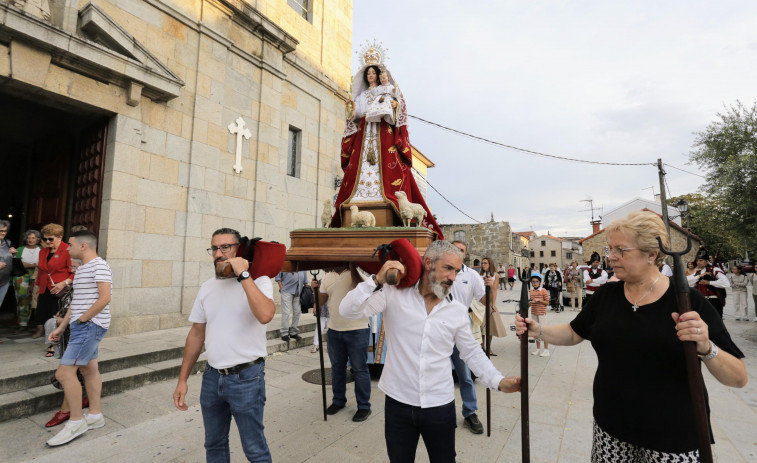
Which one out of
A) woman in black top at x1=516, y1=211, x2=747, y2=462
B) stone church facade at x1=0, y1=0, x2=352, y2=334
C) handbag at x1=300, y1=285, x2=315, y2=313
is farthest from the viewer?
handbag at x1=300, y1=285, x2=315, y2=313

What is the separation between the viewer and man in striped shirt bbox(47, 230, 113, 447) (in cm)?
383

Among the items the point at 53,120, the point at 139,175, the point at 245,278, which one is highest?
the point at 53,120

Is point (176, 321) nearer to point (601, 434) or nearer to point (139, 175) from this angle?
point (139, 175)

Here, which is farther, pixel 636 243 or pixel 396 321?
pixel 396 321

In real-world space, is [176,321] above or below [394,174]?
below

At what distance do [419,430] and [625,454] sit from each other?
3.77ft

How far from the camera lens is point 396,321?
2.51 metres

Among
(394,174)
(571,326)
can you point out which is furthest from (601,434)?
(394,174)

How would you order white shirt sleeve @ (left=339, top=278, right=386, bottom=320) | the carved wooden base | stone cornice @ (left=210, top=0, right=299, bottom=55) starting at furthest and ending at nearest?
stone cornice @ (left=210, top=0, right=299, bottom=55) < the carved wooden base < white shirt sleeve @ (left=339, top=278, right=386, bottom=320)

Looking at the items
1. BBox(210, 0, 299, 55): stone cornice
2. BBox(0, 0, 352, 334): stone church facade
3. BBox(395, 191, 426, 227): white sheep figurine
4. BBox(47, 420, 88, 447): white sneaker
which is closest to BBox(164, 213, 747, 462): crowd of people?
BBox(395, 191, 426, 227): white sheep figurine

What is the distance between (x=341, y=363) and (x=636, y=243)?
3.86m

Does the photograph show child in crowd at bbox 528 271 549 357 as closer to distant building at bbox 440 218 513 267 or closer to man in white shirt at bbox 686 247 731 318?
man in white shirt at bbox 686 247 731 318

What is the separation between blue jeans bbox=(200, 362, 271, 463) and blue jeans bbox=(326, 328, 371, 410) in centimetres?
207

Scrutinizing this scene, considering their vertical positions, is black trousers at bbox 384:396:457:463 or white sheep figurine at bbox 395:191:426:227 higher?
white sheep figurine at bbox 395:191:426:227
